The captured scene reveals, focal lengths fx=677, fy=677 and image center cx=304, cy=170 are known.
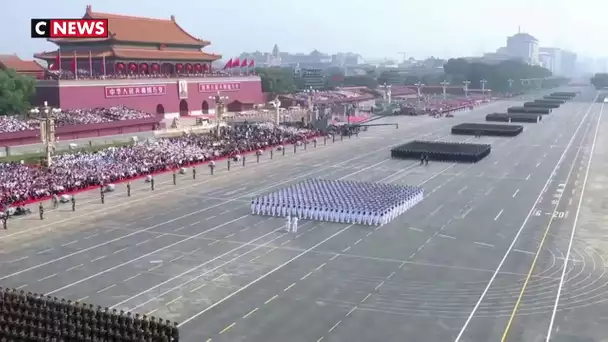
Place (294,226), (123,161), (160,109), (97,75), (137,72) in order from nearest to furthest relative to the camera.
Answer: (294,226), (123,161), (97,75), (137,72), (160,109)

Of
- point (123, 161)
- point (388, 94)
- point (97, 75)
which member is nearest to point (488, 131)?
point (97, 75)

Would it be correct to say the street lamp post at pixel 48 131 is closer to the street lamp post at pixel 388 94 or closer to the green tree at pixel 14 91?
the green tree at pixel 14 91

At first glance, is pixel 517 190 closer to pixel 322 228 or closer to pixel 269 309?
pixel 322 228

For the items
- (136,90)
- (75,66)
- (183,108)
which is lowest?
(183,108)

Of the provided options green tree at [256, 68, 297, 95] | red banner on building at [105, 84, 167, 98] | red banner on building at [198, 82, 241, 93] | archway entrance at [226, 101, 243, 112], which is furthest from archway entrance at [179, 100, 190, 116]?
green tree at [256, 68, 297, 95]

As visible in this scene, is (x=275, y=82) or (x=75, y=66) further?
(x=275, y=82)

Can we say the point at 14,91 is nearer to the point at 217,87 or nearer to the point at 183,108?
the point at 183,108

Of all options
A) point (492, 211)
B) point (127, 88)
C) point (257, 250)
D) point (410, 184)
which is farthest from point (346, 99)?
point (257, 250)
